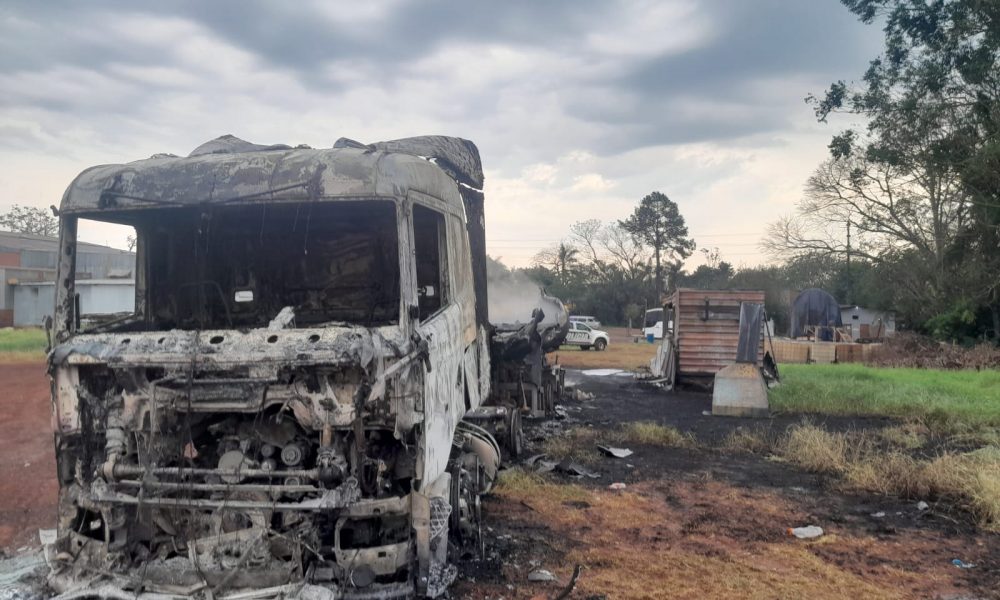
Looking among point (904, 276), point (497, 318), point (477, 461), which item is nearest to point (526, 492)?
point (477, 461)

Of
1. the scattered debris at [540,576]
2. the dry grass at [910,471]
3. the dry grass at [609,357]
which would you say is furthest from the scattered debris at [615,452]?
the dry grass at [609,357]

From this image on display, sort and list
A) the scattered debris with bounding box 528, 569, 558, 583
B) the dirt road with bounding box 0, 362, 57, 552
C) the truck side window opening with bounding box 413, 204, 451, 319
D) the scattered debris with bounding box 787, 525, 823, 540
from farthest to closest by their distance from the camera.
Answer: the dirt road with bounding box 0, 362, 57, 552 < the scattered debris with bounding box 787, 525, 823, 540 < the truck side window opening with bounding box 413, 204, 451, 319 < the scattered debris with bounding box 528, 569, 558, 583

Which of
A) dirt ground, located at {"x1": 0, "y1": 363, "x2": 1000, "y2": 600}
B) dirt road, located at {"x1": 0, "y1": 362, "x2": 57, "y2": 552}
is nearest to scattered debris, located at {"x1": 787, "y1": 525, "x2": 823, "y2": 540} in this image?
dirt ground, located at {"x1": 0, "y1": 363, "x2": 1000, "y2": 600}

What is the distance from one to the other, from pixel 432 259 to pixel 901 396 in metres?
12.2

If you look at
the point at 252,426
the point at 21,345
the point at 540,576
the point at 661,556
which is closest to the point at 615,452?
the point at 661,556

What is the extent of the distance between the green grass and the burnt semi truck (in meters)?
10.5

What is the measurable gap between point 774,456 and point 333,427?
24.6 ft

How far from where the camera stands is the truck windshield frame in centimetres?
558

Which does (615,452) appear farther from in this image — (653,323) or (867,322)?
(867,322)

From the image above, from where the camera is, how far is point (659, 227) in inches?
2248

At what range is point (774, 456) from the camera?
33.3 feet

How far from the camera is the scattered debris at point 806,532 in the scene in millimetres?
6590

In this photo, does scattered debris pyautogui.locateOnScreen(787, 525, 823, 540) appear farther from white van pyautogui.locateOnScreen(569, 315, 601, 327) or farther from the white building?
white van pyautogui.locateOnScreen(569, 315, 601, 327)

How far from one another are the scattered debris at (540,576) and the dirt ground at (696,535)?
6 cm
